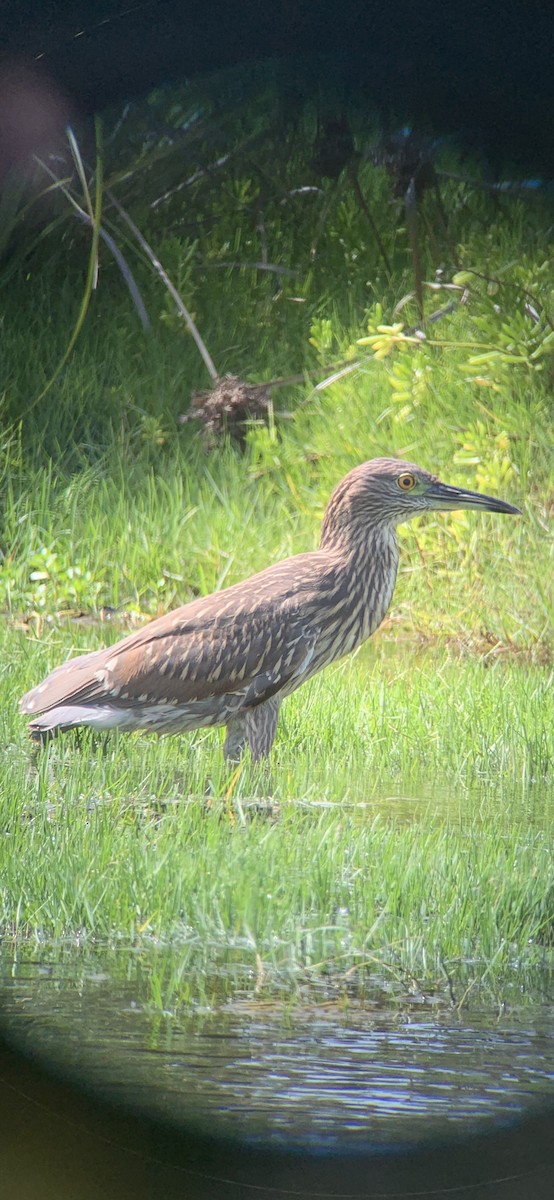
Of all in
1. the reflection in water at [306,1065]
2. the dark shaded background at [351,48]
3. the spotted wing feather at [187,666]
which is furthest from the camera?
the spotted wing feather at [187,666]

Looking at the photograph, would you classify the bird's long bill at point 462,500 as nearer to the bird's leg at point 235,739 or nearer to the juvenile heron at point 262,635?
the juvenile heron at point 262,635

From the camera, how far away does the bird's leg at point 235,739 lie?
1714 mm

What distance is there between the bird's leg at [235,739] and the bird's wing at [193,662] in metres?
0.03

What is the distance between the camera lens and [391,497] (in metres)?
1.79

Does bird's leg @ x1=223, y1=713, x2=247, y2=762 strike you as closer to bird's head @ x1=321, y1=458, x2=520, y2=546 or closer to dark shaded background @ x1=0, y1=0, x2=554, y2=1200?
bird's head @ x1=321, y1=458, x2=520, y2=546

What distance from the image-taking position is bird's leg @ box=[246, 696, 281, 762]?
170 centimetres

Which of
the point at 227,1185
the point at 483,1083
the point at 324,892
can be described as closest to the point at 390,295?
the point at 324,892

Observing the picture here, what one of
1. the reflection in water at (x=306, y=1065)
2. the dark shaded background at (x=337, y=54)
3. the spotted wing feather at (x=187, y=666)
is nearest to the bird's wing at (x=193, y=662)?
the spotted wing feather at (x=187, y=666)

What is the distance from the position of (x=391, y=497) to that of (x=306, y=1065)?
711 millimetres

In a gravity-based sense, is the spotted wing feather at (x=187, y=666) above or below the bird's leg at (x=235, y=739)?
above

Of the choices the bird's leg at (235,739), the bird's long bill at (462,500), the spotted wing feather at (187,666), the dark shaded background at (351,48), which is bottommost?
the bird's leg at (235,739)

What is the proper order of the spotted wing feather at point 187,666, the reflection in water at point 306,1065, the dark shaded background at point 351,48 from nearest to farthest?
the reflection in water at point 306,1065
the dark shaded background at point 351,48
the spotted wing feather at point 187,666

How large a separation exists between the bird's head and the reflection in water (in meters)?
0.63

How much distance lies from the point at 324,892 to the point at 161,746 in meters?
0.32
